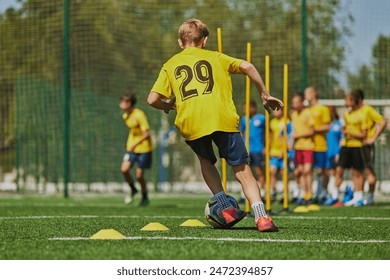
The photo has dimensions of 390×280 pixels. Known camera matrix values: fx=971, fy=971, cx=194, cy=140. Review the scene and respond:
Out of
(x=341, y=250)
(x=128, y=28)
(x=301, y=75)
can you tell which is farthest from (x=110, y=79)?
(x=341, y=250)

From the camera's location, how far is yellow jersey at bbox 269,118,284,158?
703 inches

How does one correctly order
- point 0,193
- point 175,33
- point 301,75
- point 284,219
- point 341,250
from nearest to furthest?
point 341,250 < point 284,219 < point 301,75 < point 0,193 < point 175,33

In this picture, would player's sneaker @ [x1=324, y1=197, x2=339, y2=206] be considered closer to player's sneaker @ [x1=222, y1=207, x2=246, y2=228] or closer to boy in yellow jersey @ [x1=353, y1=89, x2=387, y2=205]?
boy in yellow jersey @ [x1=353, y1=89, x2=387, y2=205]

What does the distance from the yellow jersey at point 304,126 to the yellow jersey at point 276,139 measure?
3.97 ft

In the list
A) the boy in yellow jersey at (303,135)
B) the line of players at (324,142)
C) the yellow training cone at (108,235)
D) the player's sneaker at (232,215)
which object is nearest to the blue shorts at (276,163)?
the line of players at (324,142)

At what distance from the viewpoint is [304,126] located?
16.4m

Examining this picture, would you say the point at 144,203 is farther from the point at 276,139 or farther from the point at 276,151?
the point at 276,139

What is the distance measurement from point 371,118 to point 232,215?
819 centimetres

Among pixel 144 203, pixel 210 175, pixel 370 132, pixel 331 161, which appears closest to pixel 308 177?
pixel 370 132

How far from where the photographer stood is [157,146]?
75.7 ft

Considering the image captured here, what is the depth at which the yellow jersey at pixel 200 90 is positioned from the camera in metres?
7.92

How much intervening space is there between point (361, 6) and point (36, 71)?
7126 millimetres

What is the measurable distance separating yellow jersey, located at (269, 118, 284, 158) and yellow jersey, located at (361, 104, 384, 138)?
2.12 metres

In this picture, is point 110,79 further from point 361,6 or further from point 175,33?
point 361,6
